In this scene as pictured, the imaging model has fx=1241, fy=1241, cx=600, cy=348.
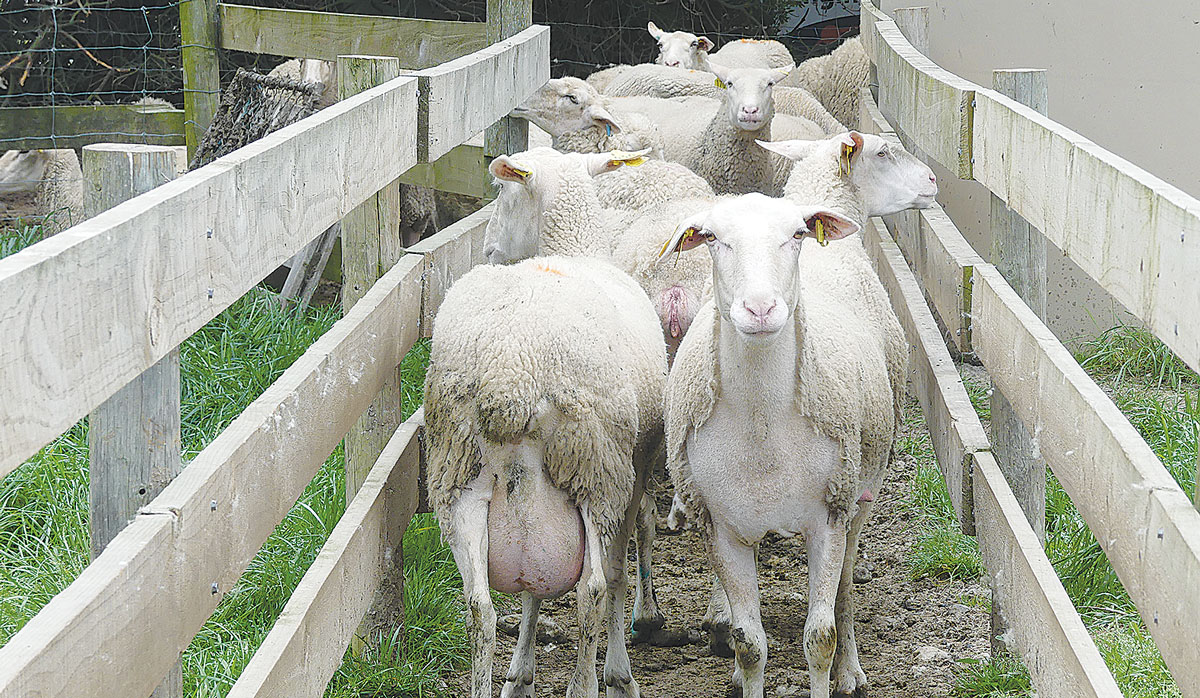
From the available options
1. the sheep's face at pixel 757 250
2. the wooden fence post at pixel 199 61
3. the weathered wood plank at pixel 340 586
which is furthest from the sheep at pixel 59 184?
the sheep's face at pixel 757 250

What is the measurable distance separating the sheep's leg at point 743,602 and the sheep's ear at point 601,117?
297 centimetres

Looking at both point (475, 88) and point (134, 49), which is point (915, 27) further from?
point (134, 49)

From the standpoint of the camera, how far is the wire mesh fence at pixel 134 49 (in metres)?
7.39

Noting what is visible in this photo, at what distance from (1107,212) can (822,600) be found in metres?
1.32

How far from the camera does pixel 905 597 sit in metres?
4.18

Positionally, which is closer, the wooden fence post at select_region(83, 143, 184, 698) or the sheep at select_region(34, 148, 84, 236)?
the wooden fence post at select_region(83, 143, 184, 698)

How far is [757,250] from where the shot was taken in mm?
2793

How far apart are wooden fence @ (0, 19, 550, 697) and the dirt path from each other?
91 centimetres

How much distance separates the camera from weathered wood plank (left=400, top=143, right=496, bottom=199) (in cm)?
557

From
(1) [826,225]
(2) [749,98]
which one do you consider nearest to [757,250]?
(1) [826,225]

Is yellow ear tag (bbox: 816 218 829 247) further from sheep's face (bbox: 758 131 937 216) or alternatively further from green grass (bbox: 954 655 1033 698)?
sheep's face (bbox: 758 131 937 216)

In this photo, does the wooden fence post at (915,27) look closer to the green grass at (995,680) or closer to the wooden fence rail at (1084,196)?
the wooden fence rail at (1084,196)

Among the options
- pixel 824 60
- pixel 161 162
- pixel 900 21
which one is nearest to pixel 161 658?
pixel 161 162

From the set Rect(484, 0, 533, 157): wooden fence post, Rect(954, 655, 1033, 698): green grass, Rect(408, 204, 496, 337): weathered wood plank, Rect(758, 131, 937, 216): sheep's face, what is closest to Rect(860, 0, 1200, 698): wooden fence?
Rect(758, 131, 937, 216): sheep's face
